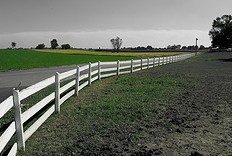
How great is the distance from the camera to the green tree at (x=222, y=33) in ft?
406

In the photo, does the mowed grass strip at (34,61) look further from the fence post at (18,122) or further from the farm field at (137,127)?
the fence post at (18,122)

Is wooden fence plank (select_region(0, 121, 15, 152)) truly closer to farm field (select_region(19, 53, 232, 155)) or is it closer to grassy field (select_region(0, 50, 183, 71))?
farm field (select_region(19, 53, 232, 155))

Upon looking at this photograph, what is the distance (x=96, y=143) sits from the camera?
5.50 metres

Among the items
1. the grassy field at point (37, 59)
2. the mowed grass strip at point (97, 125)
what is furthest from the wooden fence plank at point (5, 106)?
the grassy field at point (37, 59)

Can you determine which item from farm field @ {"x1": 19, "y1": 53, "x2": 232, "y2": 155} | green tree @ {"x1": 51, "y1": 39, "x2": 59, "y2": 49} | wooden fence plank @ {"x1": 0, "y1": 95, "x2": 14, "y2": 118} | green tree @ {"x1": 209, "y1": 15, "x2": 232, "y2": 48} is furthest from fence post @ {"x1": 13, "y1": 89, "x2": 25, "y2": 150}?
green tree @ {"x1": 51, "y1": 39, "x2": 59, "y2": 49}

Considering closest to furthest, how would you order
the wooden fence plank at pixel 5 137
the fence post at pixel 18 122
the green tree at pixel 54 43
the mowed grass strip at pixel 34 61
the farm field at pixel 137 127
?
1. the wooden fence plank at pixel 5 137
2. the fence post at pixel 18 122
3. the farm field at pixel 137 127
4. the mowed grass strip at pixel 34 61
5. the green tree at pixel 54 43

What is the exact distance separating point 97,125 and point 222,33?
133 m

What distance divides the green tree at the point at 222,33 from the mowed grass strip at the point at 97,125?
116 m

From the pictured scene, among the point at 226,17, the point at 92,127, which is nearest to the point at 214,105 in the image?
the point at 92,127

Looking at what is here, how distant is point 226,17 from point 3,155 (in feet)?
490

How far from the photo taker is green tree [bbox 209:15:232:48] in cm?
12362

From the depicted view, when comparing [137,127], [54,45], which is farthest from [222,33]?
[137,127]

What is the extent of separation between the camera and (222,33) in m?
129

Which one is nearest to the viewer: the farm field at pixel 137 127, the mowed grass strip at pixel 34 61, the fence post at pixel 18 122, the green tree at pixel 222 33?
the fence post at pixel 18 122
